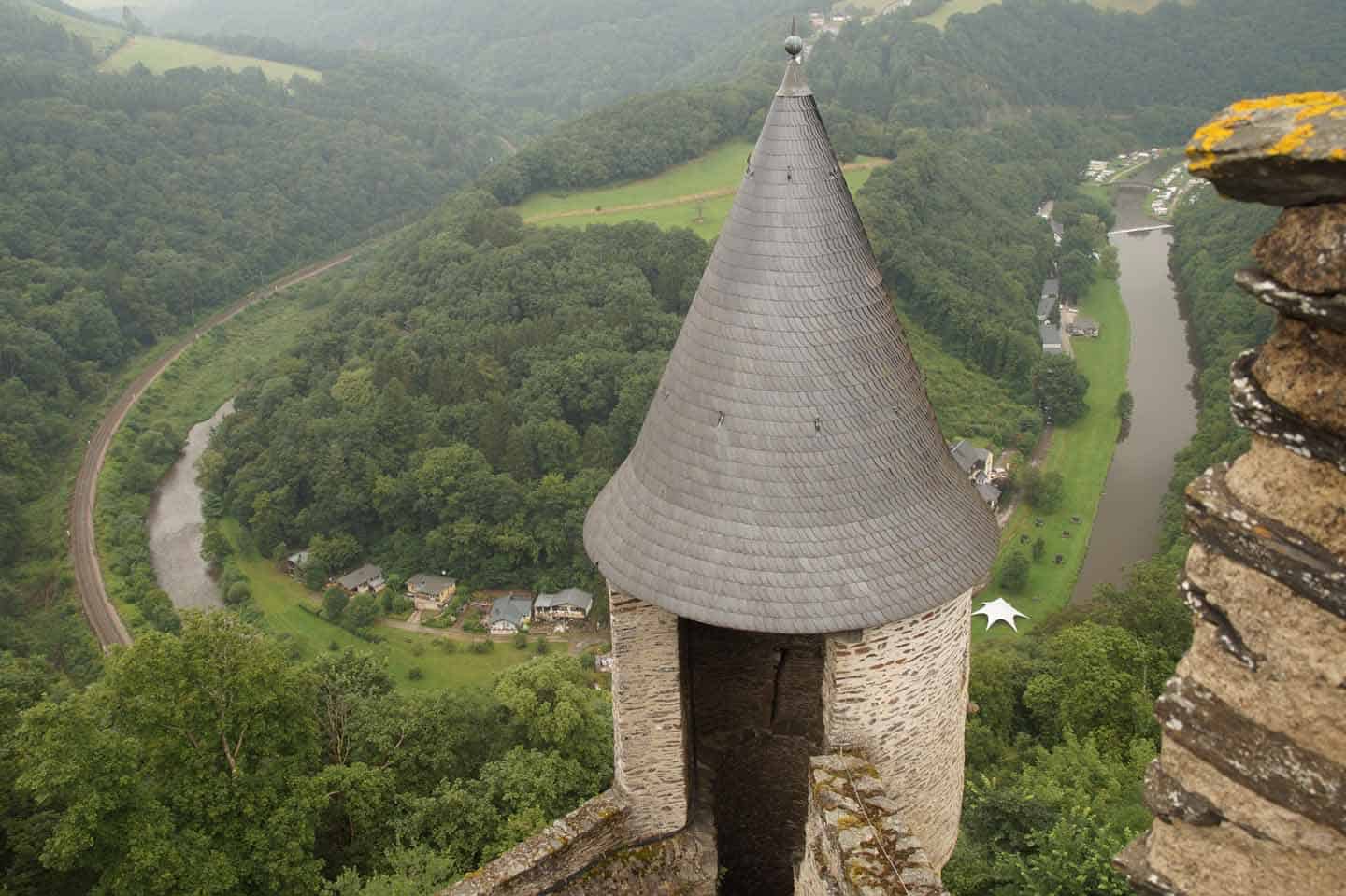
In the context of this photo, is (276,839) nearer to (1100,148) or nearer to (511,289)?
(511,289)

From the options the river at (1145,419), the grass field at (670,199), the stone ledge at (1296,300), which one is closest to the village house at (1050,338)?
the river at (1145,419)

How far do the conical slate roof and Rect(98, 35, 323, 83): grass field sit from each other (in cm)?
11105

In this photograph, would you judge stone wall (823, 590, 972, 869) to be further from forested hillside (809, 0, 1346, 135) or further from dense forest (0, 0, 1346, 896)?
forested hillside (809, 0, 1346, 135)

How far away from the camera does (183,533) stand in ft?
168

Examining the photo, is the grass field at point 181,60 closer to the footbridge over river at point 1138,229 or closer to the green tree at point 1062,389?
the footbridge over river at point 1138,229

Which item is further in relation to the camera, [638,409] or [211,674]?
[638,409]

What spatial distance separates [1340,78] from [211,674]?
97111 mm

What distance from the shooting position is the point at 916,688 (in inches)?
317

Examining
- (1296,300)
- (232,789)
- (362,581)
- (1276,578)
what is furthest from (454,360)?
(1296,300)

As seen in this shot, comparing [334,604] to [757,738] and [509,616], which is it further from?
[757,738]

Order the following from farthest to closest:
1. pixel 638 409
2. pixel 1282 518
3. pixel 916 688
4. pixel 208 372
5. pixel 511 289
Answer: pixel 208 372 < pixel 511 289 < pixel 638 409 < pixel 916 688 < pixel 1282 518

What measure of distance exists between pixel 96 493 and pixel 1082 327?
186ft

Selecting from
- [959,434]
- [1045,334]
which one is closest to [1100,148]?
[1045,334]

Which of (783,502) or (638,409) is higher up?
(783,502)
